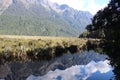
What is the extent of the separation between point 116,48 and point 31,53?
912 inches

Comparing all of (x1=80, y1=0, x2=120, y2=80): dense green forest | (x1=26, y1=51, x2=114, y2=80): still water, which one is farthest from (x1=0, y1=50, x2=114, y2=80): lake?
(x1=80, y1=0, x2=120, y2=80): dense green forest

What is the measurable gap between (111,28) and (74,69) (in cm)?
1942

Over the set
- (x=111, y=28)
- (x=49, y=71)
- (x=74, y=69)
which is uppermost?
(x=111, y=28)

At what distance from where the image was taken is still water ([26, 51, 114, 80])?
107ft

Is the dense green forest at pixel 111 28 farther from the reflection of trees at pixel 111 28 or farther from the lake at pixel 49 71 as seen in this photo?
the lake at pixel 49 71

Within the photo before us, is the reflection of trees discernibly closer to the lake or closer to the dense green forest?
the dense green forest

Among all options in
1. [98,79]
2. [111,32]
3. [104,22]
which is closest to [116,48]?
[111,32]

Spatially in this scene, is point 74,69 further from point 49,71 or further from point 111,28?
point 111,28

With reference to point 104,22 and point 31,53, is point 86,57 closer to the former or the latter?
point 31,53

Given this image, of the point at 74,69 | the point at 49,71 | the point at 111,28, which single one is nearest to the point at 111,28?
the point at 111,28

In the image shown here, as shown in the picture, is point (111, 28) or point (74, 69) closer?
point (111, 28)

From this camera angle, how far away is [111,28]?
22234mm

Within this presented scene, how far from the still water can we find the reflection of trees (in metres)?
2.05

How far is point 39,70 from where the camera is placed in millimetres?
35219
